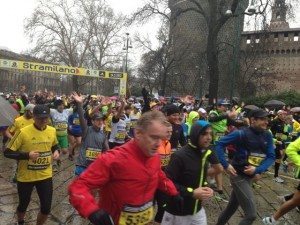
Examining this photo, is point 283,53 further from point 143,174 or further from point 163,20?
point 143,174

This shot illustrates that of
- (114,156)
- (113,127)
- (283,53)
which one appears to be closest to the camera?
(114,156)

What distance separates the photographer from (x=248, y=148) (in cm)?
493

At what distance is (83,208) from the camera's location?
2.54 meters

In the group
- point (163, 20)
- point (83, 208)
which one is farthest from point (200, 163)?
point (163, 20)

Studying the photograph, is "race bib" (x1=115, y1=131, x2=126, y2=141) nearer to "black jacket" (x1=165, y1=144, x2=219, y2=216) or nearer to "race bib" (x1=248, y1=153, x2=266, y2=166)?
"race bib" (x1=248, y1=153, x2=266, y2=166)

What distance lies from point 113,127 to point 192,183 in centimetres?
527

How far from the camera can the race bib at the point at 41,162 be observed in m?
4.86

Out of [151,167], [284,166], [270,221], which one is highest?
[151,167]

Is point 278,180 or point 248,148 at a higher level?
point 248,148

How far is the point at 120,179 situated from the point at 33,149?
2.45 m

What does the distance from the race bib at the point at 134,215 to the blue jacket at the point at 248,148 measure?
2.10m

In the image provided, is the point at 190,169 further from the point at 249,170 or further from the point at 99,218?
the point at 99,218

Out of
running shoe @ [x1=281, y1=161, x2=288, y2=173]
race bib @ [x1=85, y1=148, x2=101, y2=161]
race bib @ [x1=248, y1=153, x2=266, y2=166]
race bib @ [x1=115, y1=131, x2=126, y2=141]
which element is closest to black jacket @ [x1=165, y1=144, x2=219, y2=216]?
race bib @ [x1=248, y1=153, x2=266, y2=166]

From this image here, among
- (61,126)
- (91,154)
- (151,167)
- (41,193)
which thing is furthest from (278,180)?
(151,167)
